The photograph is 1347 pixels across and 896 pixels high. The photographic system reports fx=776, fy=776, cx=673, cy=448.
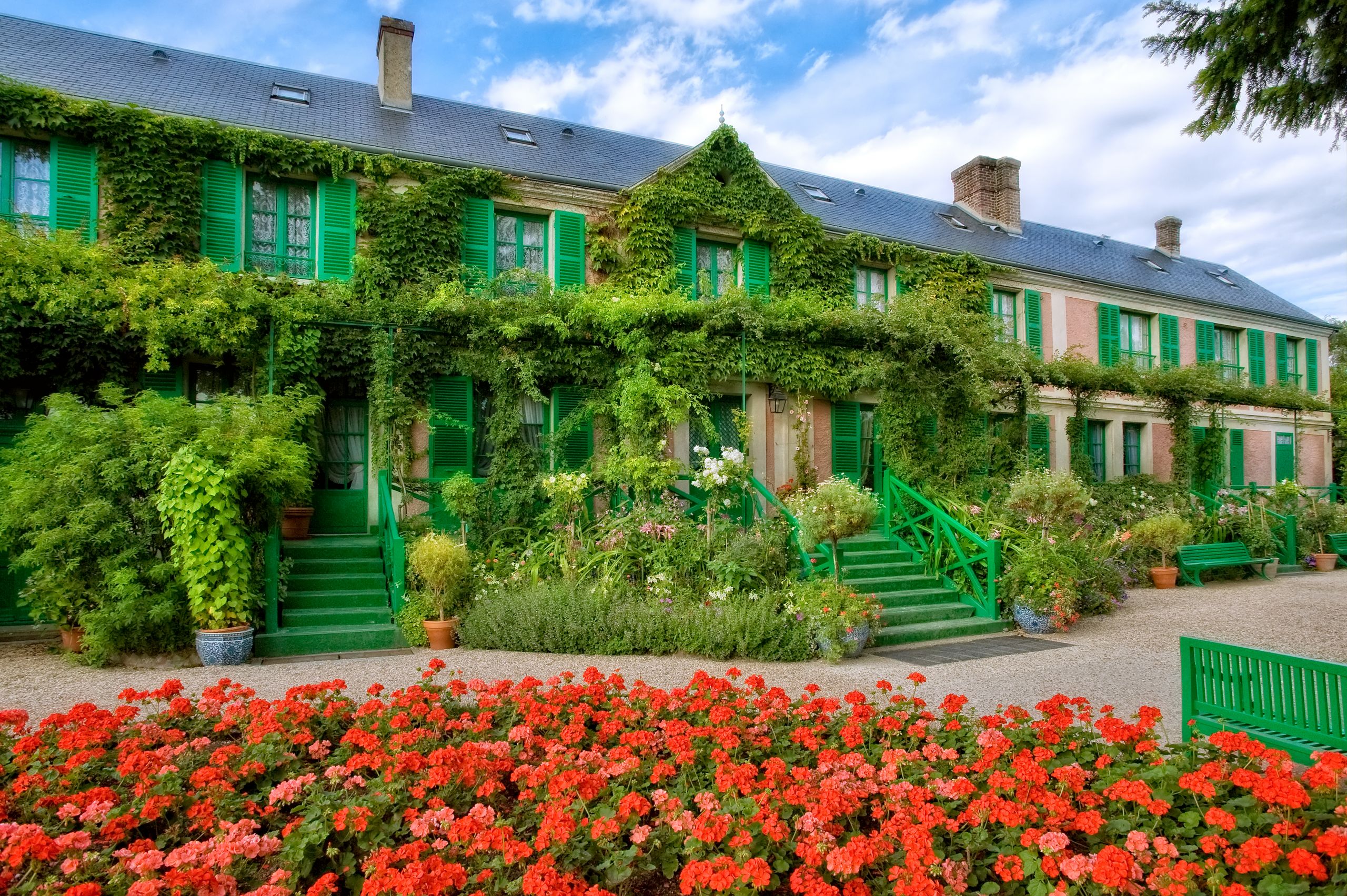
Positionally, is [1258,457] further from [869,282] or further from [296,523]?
[296,523]

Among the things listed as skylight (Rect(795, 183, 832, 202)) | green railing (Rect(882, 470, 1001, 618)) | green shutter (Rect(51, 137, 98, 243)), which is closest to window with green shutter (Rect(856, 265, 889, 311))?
skylight (Rect(795, 183, 832, 202))

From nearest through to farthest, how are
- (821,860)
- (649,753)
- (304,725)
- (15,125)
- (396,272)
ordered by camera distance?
(821,860), (649,753), (304,725), (15,125), (396,272)

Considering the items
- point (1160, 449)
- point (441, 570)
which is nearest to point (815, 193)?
point (1160, 449)

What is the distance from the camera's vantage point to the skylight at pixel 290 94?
37.2 ft

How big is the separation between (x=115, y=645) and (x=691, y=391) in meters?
6.73

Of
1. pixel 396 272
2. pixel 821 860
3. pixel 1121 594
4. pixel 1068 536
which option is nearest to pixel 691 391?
pixel 396 272

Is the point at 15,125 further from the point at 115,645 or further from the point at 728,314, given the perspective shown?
the point at 728,314

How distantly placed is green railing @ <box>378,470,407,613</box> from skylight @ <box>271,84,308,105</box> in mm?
6213

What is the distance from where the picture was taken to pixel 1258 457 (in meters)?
18.6

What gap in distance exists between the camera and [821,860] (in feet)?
8.03

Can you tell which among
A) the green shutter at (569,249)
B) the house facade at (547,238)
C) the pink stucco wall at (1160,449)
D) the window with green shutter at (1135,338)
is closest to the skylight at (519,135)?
the house facade at (547,238)

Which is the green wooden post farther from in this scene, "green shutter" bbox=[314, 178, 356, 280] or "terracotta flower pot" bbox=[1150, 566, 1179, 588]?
"terracotta flower pot" bbox=[1150, 566, 1179, 588]

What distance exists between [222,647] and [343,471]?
3.92m

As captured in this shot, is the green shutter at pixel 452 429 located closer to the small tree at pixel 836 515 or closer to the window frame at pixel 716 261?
the window frame at pixel 716 261
